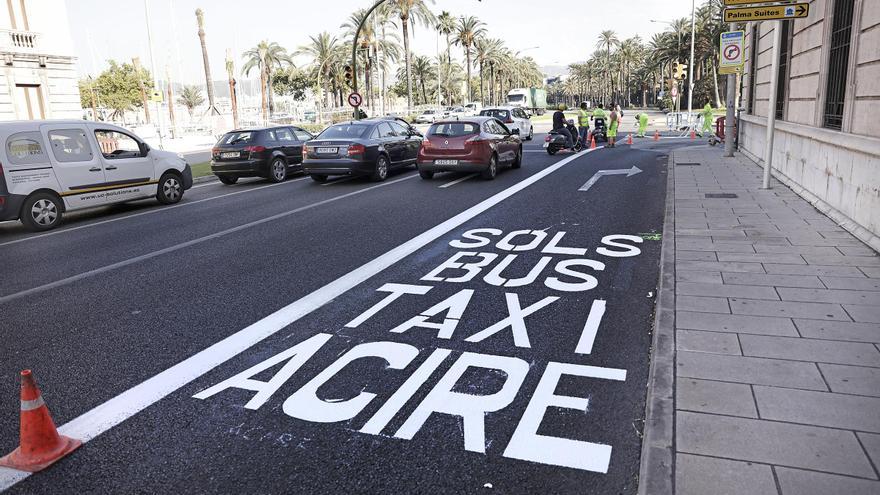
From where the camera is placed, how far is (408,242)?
8.25 metres

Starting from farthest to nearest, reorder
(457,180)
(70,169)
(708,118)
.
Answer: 1. (708,118)
2. (457,180)
3. (70,169)

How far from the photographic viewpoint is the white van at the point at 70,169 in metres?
10.3

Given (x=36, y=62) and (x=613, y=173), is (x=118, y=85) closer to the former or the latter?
(x=36, y=62)

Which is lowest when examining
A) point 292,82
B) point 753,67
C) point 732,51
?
point 753,67

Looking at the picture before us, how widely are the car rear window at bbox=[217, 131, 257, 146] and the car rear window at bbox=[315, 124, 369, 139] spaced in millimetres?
2085

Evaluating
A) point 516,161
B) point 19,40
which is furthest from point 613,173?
point 19,40

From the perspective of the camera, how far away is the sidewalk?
2834 mm

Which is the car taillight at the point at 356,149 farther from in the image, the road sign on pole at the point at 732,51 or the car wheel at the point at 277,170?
the road sign on pole at the point at 732,51

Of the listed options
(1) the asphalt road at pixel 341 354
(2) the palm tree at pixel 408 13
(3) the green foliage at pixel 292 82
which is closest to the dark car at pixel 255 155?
(1) the asphalt road at pixel 341 354

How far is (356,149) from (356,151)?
0.05 meters

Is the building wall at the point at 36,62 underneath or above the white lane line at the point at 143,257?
above

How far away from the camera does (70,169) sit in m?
11.1

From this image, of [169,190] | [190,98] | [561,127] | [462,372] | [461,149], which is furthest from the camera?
[190,98]

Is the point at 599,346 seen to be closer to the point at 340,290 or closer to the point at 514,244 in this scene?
the point at 340,290
